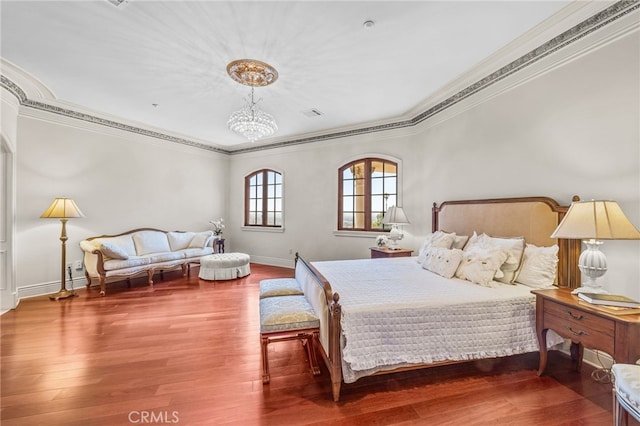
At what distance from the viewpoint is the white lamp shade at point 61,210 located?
396 cm

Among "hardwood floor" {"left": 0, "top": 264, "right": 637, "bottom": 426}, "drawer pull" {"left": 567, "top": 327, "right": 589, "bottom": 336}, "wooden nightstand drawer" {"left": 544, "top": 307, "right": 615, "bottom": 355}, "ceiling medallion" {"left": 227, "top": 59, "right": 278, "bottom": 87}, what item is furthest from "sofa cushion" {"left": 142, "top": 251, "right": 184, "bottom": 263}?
"drawer pull" {"left": 567, "top": 327, "right": 589, "bottom": 336}

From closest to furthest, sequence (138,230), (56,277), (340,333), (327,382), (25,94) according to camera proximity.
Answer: (340,333), (327,382), (25,94), (56,277), (138,230)

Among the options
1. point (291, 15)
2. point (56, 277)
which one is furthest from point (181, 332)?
point (291, 15)

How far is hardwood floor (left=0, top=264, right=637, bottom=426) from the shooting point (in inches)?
69.7

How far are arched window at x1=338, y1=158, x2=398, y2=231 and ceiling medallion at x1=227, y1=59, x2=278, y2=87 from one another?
8.61 ft

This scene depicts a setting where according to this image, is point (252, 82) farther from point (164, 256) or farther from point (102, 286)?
point (102, 286)

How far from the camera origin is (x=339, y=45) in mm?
2758

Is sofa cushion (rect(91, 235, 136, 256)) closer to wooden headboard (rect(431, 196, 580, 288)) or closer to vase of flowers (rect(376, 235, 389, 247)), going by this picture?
vase of flowers (rect(376, 235, 389, 247))

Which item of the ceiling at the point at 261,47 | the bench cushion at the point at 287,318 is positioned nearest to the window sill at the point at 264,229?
the ceiling at the point at 261,47

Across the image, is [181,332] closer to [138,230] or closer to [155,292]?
[155,292]

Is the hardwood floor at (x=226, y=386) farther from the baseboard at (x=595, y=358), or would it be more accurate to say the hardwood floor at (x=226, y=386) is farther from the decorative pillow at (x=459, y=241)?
the decorative pillow at (x=459, y=241)

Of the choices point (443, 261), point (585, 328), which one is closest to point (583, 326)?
point (585, 328)

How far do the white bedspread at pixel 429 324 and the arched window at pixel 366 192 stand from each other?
2.89 meters

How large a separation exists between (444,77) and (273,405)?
3950 mm
